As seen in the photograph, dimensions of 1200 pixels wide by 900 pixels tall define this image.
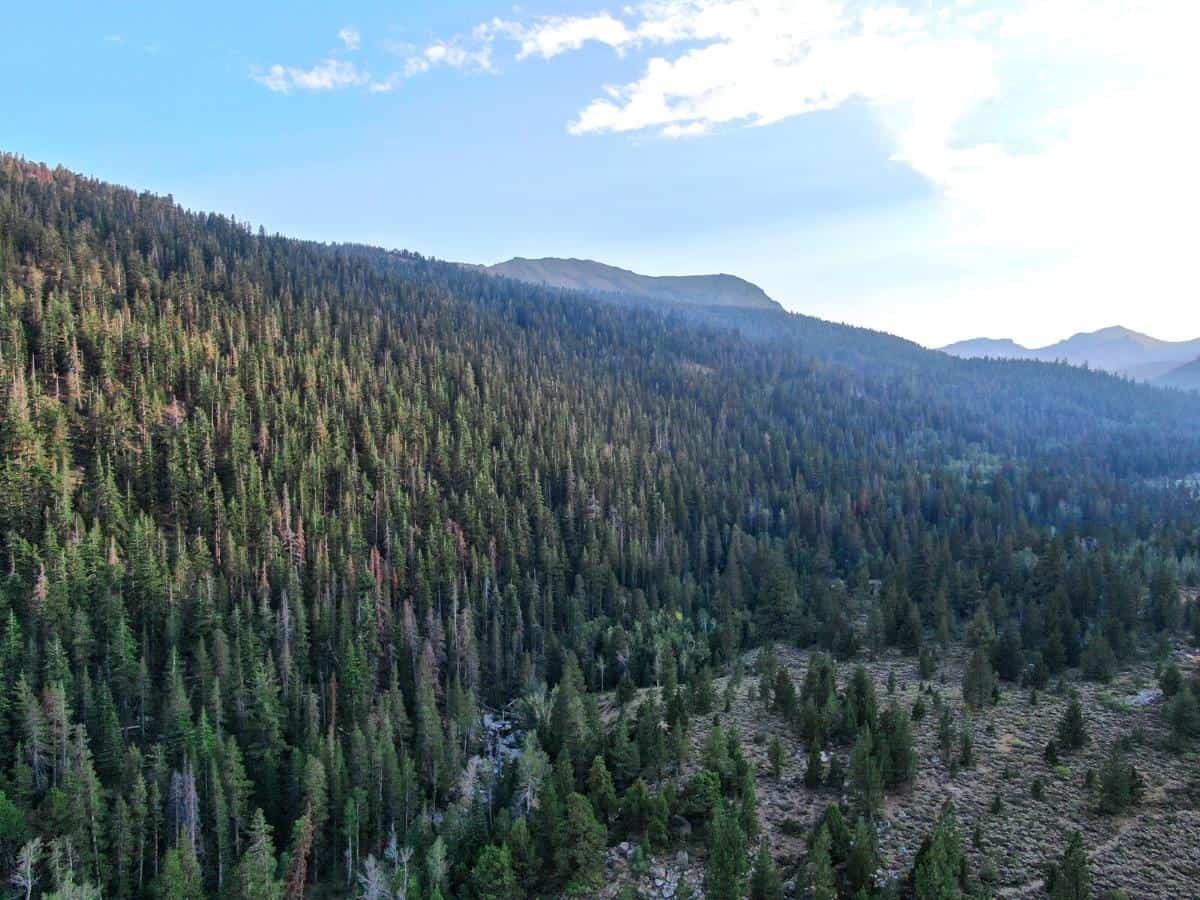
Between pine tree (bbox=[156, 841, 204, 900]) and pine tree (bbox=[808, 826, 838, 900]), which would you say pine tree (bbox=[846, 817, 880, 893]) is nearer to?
pine tree (bbox=[808, 826, 838, 900])

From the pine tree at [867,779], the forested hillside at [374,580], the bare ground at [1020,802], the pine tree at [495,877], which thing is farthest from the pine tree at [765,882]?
the pine tree at [495,877]

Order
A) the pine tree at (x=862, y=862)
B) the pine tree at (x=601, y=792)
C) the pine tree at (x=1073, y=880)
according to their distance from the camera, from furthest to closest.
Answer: the pine tree at (x=601, y=792), the pine tree at (x=862, y=862), the pine tree at (x=1073, y=880)

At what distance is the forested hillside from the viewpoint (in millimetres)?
57281

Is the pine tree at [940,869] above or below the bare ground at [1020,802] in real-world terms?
above

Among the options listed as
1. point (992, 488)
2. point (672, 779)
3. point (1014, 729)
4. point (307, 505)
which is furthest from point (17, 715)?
point (992, 488)

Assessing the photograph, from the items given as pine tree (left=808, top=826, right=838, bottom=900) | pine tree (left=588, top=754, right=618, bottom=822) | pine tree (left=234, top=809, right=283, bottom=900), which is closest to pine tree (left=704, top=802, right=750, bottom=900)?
pine tree (left=808, top=826, right=838, bottom=900)

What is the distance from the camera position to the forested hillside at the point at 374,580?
57281mm

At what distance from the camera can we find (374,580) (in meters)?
100

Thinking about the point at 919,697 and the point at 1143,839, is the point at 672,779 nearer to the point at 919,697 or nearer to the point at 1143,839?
the point at 919,697

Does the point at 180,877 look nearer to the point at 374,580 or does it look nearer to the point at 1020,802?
the point at 374,580

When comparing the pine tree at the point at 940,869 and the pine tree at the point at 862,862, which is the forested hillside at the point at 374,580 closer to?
the pine tree at the point at 862,862

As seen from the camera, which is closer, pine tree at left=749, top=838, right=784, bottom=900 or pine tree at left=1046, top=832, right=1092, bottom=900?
pine tree at left=1046, top=832, right=1092, bottom=900

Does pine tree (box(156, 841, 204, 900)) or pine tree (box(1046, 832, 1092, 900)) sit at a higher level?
pine tree (box(1046, 832, 1092, 900))

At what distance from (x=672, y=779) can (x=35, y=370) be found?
117 metres
